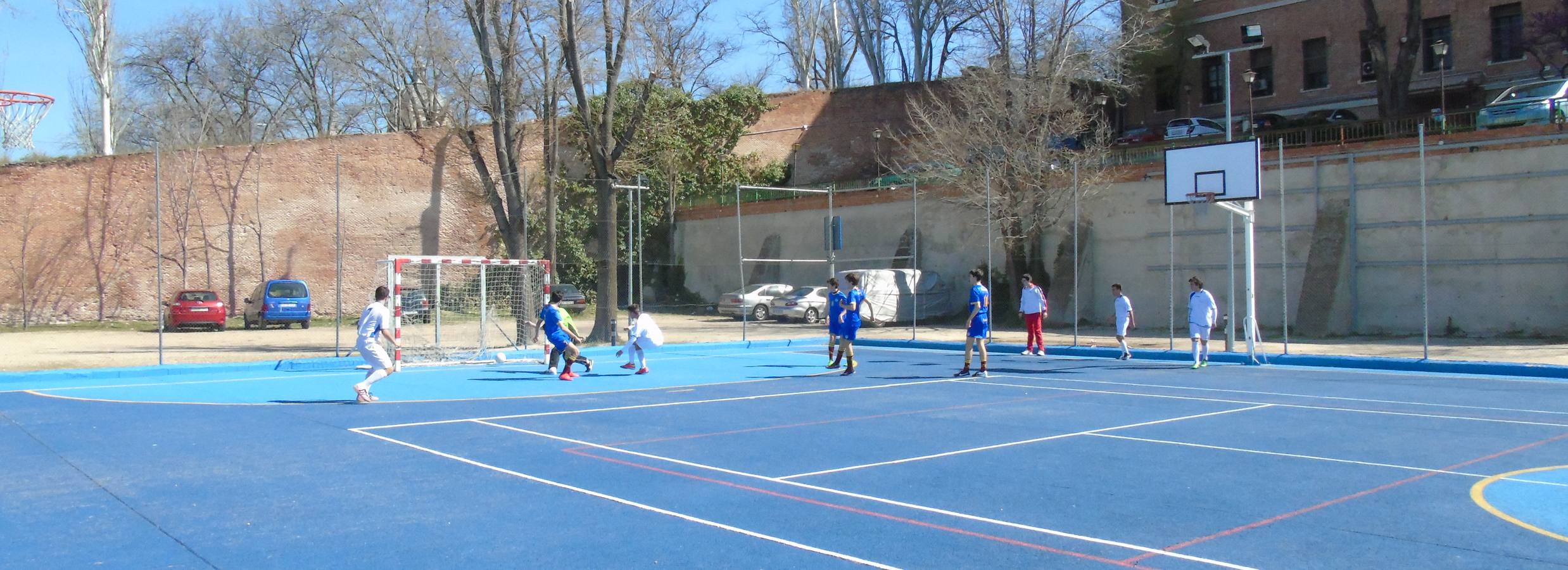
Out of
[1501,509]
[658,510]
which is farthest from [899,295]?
[658,510]

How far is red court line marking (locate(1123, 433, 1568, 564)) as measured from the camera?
670 centimetres

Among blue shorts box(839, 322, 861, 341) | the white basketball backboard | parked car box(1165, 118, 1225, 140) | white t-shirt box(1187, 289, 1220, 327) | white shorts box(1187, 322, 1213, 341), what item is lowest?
white shorts box(1187, 322, 1213, 341)

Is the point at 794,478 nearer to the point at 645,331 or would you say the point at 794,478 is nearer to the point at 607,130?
the point at 645,331

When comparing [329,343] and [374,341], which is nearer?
[374,341]

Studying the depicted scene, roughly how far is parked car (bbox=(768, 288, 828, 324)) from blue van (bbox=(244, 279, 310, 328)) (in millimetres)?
14572

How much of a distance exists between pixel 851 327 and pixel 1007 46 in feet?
59.5

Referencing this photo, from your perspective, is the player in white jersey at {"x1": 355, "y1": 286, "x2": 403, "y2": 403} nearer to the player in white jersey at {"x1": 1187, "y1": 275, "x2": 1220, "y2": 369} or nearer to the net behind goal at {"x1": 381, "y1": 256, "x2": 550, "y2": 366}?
the net behind goal at {"x1": 381, "y1": 256, "x2": 550, "y2": 366}

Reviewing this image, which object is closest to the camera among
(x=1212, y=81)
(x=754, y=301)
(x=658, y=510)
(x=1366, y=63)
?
(x=658, y=510)

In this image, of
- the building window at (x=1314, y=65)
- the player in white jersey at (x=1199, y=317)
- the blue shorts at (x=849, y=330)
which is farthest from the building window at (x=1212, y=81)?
the blue shorts at (x=849, y=330)

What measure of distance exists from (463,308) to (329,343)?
461 cm

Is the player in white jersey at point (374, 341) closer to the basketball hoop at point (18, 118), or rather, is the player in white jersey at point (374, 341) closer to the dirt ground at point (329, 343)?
the dirt ground at point (329, 343)

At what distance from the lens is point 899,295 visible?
3253 centimetres

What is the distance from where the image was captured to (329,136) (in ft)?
129

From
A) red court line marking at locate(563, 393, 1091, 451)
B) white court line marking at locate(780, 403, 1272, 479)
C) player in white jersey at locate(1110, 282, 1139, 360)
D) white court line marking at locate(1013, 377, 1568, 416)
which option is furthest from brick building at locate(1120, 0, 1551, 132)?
white court line marking at locate(780, 403, 1272, 479)
